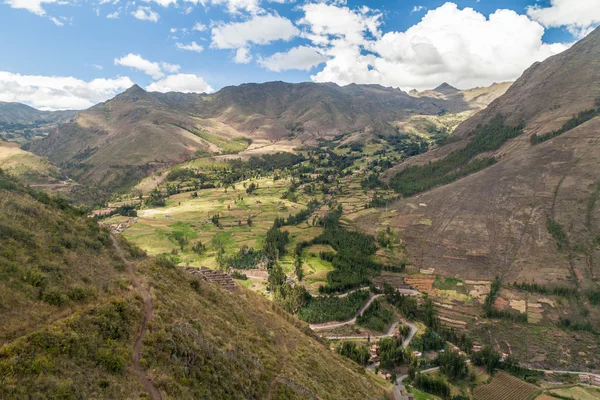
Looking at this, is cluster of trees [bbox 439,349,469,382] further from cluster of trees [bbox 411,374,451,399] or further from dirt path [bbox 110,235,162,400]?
dirt path [bbox 110,235,162,400]

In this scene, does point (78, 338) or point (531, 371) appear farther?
point (531, 371)

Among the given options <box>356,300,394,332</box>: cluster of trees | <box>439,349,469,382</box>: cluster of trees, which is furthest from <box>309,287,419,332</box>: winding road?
<box>439,349,469,382</box>: cluster of trees

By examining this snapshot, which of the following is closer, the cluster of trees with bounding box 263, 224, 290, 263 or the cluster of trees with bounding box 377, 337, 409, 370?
the cluster of trees with bounding box 377, 337, 409, 370

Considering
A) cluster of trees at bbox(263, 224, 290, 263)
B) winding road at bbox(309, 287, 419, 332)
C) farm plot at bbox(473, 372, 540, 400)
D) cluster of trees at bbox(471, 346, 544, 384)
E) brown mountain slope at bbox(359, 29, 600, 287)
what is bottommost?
farm plot at bbox(473, 372, 540, 400)

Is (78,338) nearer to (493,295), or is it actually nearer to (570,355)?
(570,355)

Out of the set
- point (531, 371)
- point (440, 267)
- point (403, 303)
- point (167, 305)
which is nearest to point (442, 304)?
point (403, 303)

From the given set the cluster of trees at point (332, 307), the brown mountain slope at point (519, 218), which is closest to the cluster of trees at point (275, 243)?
the cluster of trees at point (332, 307)

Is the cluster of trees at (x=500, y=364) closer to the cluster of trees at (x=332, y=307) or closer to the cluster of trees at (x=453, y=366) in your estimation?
the cluster of trees at (x=453, y=366)

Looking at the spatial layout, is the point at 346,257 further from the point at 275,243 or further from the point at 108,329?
the point at 108,329
